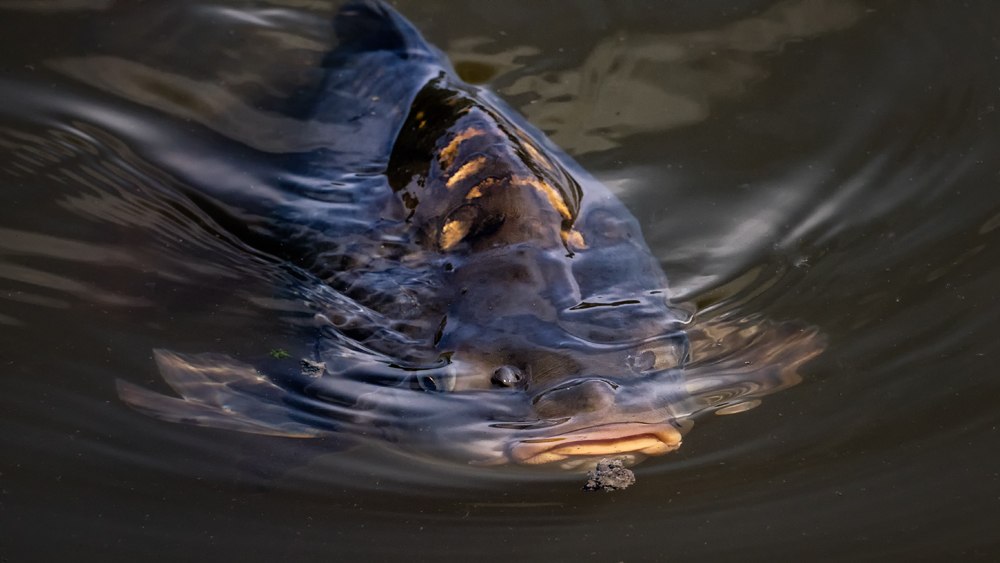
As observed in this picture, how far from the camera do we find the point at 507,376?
2.29m

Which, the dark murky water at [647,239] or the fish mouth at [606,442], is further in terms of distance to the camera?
the dark murky water at [647,239]

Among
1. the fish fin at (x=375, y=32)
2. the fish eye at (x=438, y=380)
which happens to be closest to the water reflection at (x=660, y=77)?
the fish fin at (x=375, y=32)

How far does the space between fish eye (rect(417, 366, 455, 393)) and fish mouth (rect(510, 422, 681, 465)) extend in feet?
1.21

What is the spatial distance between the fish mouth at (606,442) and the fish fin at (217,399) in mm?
675

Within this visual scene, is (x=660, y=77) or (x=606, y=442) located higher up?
(x=660, y=77)

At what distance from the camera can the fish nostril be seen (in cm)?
213

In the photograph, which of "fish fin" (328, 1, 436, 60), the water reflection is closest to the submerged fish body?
"fish fin" (328, 1, 436, 60)

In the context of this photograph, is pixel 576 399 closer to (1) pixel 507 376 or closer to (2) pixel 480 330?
(1) pixel 507 376

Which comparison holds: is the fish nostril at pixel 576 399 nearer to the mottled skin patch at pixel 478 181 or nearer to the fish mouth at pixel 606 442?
the fish mouth at pixel 606 442

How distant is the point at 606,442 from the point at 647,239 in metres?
1.42

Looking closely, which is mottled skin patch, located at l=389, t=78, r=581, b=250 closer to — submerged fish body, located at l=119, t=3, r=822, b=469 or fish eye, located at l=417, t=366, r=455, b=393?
submerged fish body, located at l=119, t=3, r=822, b=469

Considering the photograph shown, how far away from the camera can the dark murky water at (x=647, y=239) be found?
2.18m

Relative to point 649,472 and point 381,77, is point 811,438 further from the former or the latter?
point 381,77

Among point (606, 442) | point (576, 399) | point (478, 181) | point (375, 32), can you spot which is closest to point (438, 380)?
point (576, 399)
